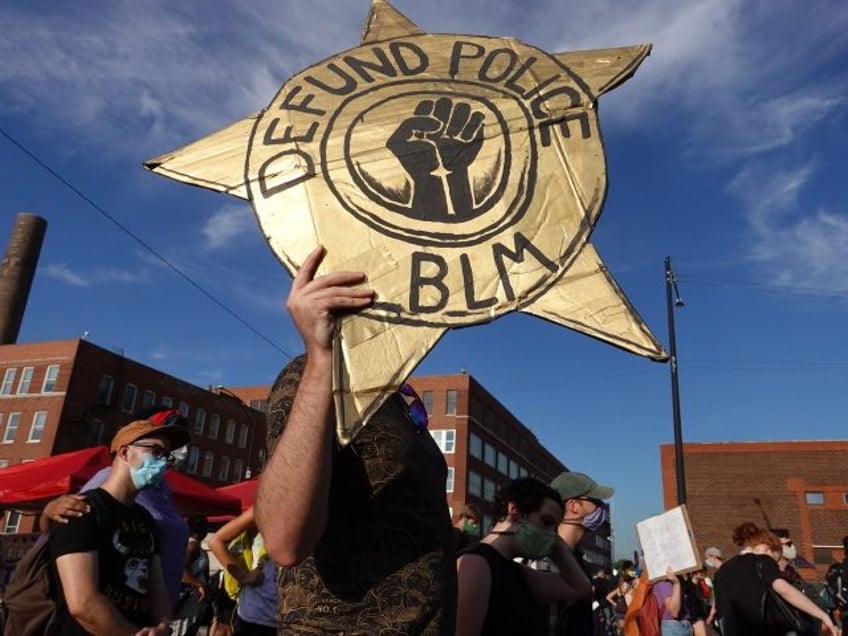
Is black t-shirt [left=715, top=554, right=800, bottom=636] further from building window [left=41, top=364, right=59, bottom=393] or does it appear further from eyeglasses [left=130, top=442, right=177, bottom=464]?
building window [left=41, top=364, right=59, bottom=393]

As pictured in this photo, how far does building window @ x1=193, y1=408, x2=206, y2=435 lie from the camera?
53006 millimetres

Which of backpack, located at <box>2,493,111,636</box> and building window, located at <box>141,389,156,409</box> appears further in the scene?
building window, located at <box>141,389,156,409</box>

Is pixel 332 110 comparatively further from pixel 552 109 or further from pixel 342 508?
pixel 342 508

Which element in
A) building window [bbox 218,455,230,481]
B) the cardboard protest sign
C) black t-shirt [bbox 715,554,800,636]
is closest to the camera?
the cardboard protest sign

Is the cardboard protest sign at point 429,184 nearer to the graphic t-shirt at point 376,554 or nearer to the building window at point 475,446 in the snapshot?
the graphic t-shirt at point 376,554

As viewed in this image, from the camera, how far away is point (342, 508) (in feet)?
5.16

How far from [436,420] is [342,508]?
199 ft

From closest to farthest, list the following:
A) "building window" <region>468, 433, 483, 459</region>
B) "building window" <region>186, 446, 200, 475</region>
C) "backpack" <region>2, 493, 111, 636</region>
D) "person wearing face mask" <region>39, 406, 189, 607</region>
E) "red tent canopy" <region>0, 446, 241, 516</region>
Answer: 1. "backpack" <region>2, 493, 111, 636</region>
2. "person wearing face mask" <region>39, 406, 189, 607</region>
3. "red tent canopy" <region>0, 446, 241, 516</region>
4. "building window" <region>186, 446, 200, 475</region>
5. "building window" <region>468, 433, 483, 459</region>

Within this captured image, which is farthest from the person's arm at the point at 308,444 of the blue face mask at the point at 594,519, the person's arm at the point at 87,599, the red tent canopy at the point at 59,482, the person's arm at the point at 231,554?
the red tent canopy at the point at 59,482

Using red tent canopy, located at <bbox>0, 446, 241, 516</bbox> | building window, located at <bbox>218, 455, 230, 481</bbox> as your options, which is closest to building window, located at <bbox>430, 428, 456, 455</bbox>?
building window, located at <bbox>218, 455, 230, 481</bbox>

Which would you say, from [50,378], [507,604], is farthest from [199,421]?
[507,604]

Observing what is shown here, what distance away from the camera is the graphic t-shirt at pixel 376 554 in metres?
1.51

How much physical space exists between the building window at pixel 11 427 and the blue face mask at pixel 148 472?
48.9 m

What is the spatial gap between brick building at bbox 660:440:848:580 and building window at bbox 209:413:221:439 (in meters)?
34.7
